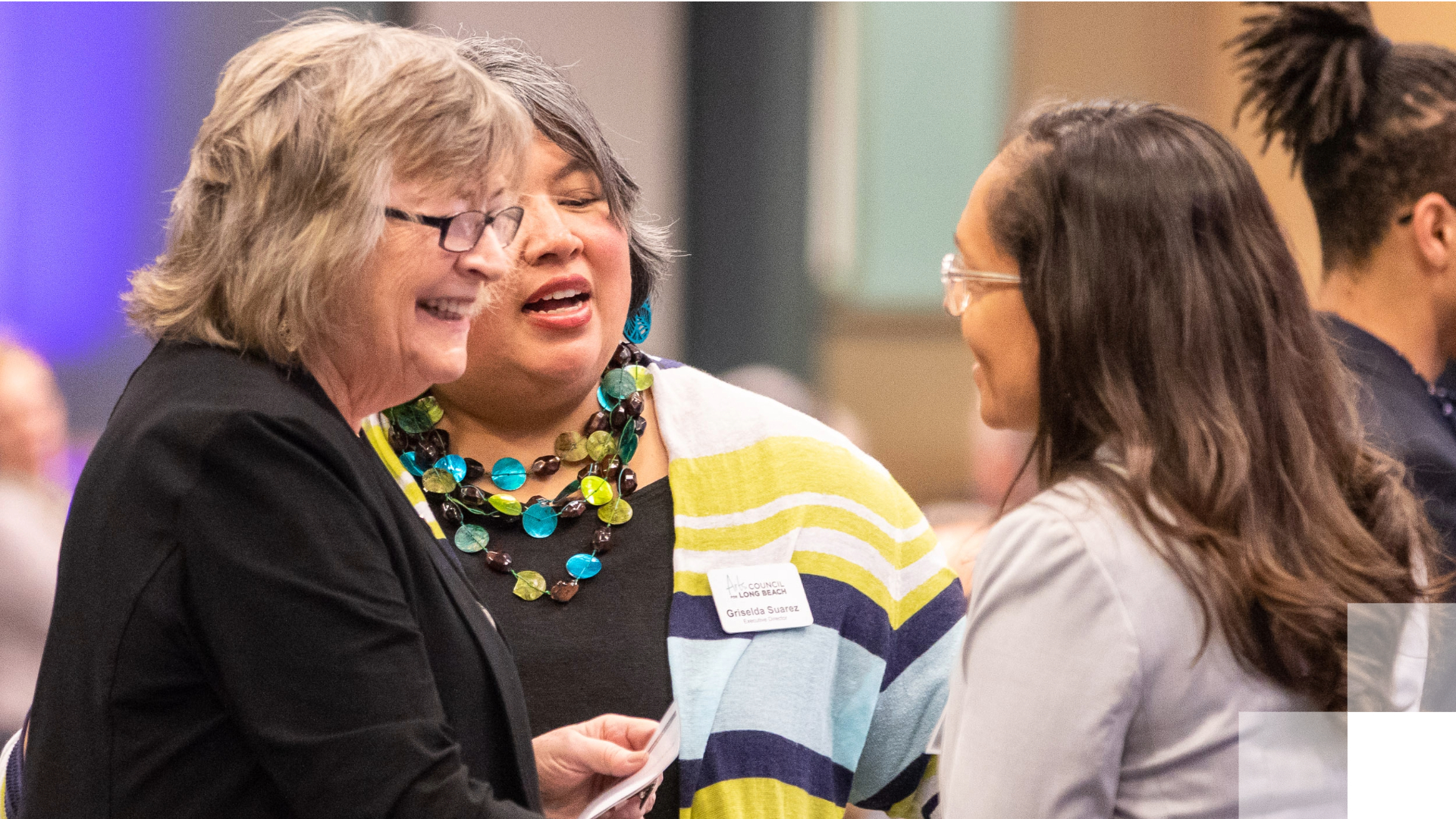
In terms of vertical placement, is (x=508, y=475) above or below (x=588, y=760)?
above

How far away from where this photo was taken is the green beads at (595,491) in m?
1.84

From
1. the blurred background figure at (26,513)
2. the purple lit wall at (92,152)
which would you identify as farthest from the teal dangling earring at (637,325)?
the purple lit wall at (92,152)

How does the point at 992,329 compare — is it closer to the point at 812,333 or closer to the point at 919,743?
the point at 919,743

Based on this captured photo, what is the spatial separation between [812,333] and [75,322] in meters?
2.94

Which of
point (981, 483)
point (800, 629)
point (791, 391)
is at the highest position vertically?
point (800, 629)

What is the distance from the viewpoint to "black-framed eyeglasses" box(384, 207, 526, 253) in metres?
1.19

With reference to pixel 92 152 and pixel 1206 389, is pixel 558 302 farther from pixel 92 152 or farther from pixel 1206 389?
pixel 92 152

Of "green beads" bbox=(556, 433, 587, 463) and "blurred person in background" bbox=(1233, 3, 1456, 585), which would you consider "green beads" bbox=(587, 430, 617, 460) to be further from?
"blurred person in background" bbox=(1233, 3, 1456, 585)

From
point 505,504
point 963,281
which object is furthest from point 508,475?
point 963,281

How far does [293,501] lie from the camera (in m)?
1.04

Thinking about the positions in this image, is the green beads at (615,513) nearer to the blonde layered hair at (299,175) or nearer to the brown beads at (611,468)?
the brown beads at (611,468)

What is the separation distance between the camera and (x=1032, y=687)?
3.94 ft

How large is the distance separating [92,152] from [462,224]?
3.74 meters

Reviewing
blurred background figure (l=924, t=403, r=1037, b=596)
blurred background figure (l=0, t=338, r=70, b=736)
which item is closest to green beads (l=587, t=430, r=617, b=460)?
blurred background figure (l=924, t=403, r=1037, b=596)
